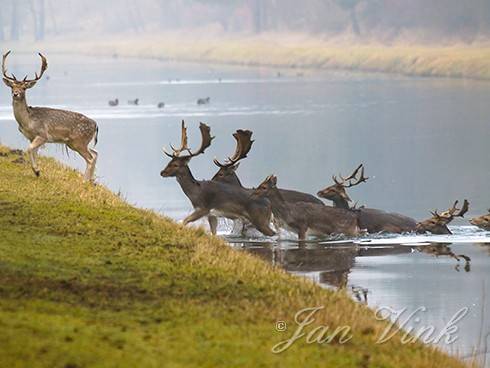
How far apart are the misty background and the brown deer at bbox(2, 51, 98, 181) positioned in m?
89.5

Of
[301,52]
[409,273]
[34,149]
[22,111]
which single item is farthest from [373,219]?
[301,52]

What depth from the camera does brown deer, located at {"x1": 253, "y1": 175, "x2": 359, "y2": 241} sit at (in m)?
21.6

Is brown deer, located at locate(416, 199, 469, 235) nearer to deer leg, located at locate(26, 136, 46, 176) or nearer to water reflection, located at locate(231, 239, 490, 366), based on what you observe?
water reflection, located at locate(231, 239, 490, 366)

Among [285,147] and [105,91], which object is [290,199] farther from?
[105,91]

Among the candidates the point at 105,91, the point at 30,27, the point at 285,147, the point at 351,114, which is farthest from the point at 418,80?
the point at 30,27

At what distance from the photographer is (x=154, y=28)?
181m

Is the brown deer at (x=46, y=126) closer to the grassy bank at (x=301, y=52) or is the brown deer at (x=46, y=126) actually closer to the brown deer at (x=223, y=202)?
the brown deer at (x=223, y=202)

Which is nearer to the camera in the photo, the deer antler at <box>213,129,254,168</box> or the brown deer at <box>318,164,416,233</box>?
the deer antler at <box>213,129,254,168</box>

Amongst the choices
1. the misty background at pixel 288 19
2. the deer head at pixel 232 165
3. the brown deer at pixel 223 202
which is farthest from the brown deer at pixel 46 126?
the misty background at pixel 288 19

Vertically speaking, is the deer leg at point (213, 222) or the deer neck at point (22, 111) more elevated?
the deer neck at point (22, 111)

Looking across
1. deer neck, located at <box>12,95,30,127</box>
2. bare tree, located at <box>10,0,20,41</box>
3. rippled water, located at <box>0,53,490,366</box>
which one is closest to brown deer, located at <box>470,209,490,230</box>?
rippled water, located at <box>0,53,490,366</box>

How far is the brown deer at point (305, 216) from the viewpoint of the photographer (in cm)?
2159

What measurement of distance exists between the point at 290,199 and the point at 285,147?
23.3m

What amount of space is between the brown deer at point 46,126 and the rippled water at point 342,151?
2.63 m
